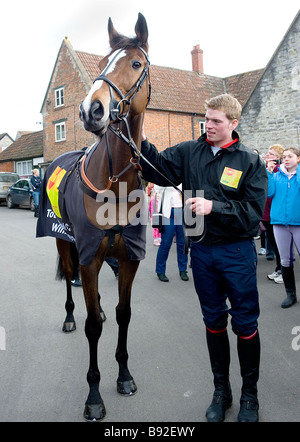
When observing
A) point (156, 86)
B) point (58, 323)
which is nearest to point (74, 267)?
point (58, 323)

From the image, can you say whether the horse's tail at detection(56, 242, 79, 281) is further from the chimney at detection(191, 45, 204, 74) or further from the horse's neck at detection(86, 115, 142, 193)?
the chimney at detection(191, 45, 204, 74)

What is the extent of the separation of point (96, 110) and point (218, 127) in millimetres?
850

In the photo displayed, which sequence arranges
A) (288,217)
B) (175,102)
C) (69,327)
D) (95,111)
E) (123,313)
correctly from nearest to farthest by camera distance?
(95,111) → (123,313) → (69,327) → (288,217) → (175,102)

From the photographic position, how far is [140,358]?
3.83 m

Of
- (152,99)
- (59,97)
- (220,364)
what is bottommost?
(220,364)

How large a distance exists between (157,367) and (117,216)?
1510 millimetres

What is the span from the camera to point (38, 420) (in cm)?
→ 282

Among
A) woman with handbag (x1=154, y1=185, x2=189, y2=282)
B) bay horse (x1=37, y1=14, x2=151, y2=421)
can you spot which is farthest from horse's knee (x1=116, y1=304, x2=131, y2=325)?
woman with handbag (x1=154, y1=185, x2=189, y2=282)

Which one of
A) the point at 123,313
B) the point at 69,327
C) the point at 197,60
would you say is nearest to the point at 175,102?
the point at 197,60

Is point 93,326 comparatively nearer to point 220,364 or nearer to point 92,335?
point 92,335

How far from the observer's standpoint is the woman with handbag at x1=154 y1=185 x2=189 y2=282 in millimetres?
6828

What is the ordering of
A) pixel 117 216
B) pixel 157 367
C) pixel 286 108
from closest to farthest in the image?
pixel 117 216, pixel 157 367, pixel 286 108

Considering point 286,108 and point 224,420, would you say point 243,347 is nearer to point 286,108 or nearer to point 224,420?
point 224,420

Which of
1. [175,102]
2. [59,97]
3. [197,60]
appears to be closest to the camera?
[175,102]
